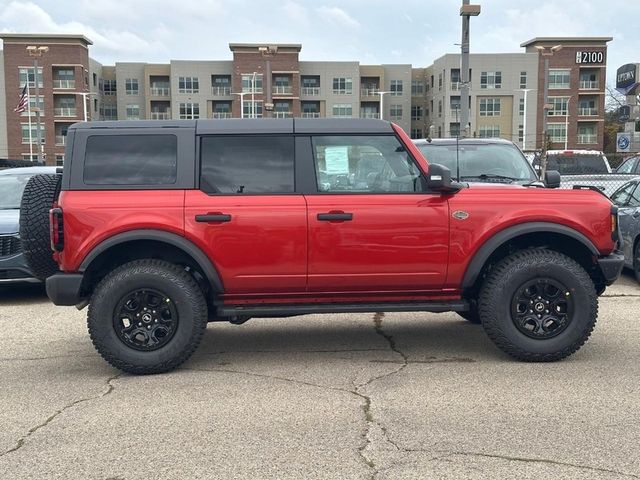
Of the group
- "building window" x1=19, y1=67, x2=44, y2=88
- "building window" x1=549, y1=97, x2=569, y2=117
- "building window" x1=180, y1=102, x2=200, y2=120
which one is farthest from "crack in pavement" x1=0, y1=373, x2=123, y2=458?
"building window" x1=549, y1=97, x2=569, y2=117

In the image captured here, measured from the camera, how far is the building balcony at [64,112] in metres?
71.8

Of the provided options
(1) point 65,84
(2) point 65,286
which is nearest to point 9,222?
(2) point 65,286

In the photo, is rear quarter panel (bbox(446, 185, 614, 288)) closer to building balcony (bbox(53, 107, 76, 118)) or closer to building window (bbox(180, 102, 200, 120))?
building balcony (bbox(53, 107, 76, 118))

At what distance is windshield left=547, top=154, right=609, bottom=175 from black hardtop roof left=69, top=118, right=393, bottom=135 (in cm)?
1284

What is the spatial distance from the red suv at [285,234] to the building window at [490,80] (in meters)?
75.2

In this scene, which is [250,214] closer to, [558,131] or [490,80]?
[490,80]

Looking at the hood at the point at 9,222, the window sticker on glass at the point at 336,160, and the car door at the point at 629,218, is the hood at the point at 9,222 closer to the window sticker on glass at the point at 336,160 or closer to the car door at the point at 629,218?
the window sticker on glass at the point at 336,160

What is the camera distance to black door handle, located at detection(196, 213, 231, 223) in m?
5.21

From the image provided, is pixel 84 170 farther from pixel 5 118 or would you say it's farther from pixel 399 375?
pixel 5 118

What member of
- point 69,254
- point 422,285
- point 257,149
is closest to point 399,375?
point 422,285

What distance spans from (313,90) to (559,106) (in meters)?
27.4

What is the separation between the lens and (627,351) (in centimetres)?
597

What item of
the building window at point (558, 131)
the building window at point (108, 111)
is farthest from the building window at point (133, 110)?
the building window at point (558, 131)

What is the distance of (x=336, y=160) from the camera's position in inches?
216
